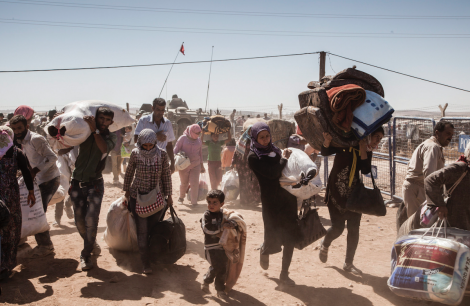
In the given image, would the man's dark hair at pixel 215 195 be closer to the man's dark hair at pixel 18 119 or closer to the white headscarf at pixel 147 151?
the white headscarf at pixel 147 151

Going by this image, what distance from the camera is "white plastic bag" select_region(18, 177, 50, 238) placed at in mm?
4590

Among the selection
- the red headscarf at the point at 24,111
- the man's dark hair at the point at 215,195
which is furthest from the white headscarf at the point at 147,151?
the red headscarf at the point at 24,111

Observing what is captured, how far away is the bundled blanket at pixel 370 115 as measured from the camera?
3664mm

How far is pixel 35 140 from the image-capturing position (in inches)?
189

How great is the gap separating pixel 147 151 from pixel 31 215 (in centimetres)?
172

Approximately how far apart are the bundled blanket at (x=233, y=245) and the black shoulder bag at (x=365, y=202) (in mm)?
1169

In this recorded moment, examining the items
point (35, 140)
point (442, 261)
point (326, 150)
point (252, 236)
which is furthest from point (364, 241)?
point (35, 140)

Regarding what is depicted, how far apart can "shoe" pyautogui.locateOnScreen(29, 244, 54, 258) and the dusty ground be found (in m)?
0.11

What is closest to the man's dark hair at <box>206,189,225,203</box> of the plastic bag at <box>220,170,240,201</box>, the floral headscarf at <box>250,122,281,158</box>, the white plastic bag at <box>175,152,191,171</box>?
the floral headscarf at <box>250,122,281,158</box>

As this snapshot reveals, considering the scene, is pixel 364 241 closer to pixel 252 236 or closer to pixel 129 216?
pixel 252 236

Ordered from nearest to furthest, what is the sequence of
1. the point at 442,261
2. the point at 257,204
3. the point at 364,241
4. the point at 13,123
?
the point at 442,261 < the point at 13,123 < the point at 364,241 < the point at 257,204

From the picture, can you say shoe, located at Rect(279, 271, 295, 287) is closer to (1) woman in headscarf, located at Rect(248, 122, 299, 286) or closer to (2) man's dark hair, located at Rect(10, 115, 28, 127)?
(1) woman in headscarf, located at Rect(248, 122, 299, 286)

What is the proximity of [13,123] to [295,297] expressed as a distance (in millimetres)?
3744

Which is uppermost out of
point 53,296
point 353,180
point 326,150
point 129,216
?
point 326,150
